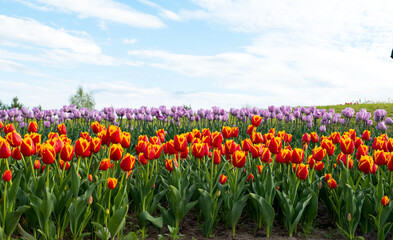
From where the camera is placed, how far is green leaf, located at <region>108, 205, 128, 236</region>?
3529 millimetres

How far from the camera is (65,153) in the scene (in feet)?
11.3

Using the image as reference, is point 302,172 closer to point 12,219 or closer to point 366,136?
point 366,136

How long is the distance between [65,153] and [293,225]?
2.51m

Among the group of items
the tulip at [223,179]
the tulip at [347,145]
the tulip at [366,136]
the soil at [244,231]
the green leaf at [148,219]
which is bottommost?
the soil at [244,231]

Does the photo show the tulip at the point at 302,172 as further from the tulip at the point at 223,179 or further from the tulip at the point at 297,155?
the tulip at the point at 223,179

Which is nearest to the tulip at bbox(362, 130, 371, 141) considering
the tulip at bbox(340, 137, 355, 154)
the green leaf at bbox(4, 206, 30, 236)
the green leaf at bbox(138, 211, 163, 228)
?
the tulip at bbox(340, 137, 355, 154)

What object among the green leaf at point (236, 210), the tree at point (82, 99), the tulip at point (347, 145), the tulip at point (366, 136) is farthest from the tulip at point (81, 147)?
the tree at point (82, 99)

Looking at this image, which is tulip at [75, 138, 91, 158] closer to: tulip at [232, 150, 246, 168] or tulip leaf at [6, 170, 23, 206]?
tulip leaf at [6, 170, 23, 206]

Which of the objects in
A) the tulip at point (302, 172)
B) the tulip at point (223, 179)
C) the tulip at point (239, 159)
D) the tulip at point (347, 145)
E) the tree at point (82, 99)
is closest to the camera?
the tulip at point (239, 159)

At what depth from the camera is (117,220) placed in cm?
355

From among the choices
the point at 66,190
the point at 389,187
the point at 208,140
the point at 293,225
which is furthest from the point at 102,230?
the point at 389,187

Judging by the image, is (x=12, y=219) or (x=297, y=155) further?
(x=297, y=155)

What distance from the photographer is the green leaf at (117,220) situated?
353 cm

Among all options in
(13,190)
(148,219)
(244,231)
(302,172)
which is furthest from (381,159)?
(13,190)
